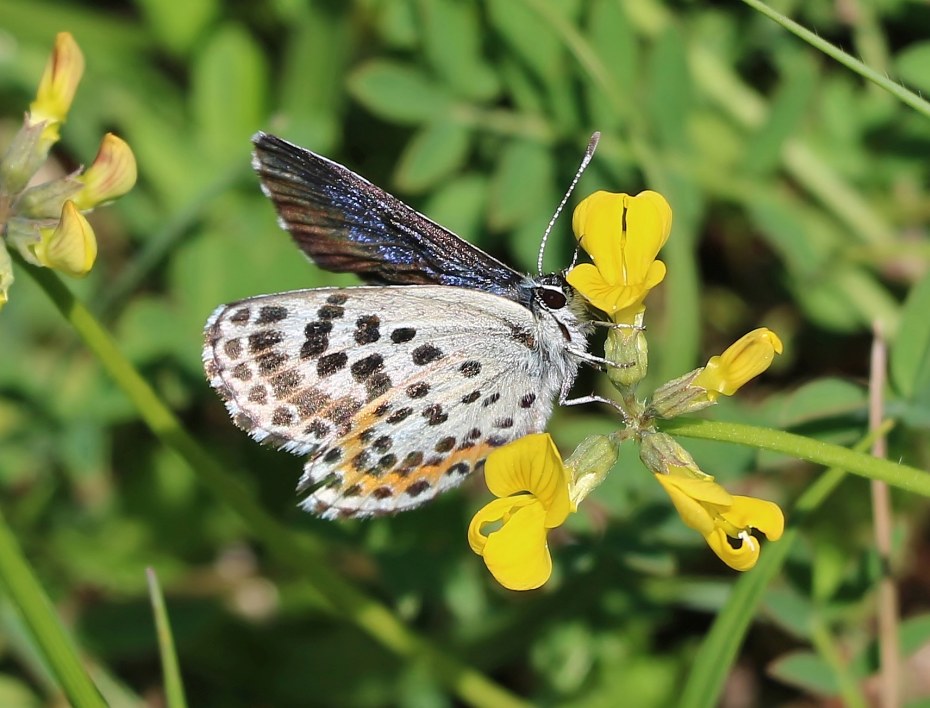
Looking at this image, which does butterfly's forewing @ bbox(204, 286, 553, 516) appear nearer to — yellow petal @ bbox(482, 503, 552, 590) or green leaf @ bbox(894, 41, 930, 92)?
yellow petal @ bbox(482, 503, 552, 590)

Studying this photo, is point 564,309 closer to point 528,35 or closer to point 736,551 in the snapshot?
point 736,551

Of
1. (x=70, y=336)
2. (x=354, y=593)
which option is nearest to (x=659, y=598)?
(x=354, y=593)

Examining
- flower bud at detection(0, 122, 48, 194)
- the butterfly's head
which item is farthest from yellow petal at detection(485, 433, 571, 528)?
flower bud at detection(0, 122, 48, 194)

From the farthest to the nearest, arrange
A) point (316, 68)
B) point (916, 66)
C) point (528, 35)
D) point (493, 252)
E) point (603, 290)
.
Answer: point (316, 68)
point (493, 252)
point (528, 35)
point (916, 66)
point (603, 290)

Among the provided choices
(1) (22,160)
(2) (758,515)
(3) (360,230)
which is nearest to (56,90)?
(1) (22,160)

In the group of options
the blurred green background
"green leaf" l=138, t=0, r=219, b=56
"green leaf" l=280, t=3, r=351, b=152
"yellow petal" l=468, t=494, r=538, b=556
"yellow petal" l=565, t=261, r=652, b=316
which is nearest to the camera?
"yellow petal" l=468, t=494, r=538, b=556

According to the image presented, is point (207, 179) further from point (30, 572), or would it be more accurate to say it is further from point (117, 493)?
point (30, 572)
